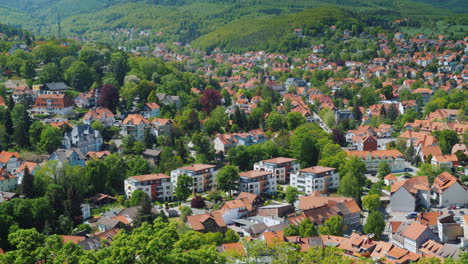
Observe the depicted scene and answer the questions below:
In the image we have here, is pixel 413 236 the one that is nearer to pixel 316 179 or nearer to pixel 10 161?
pixel 316 179

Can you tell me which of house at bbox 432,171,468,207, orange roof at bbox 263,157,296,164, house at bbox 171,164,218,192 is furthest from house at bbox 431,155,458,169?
house at bbox 171,164,218,192

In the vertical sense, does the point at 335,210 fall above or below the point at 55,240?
below

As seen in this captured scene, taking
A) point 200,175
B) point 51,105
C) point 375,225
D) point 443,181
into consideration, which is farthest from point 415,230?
point 51,105

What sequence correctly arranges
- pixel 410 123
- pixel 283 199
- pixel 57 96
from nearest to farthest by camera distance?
pixel 283 199, pixel 57 96, pixel 410 123

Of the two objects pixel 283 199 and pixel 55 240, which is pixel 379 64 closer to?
pixel 283 199

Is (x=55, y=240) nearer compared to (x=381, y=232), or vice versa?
(x=55, y=240)

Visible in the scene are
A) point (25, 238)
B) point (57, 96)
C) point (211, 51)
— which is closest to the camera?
point (25, 238)

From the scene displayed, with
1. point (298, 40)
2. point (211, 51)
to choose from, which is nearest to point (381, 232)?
point (298, 40)
